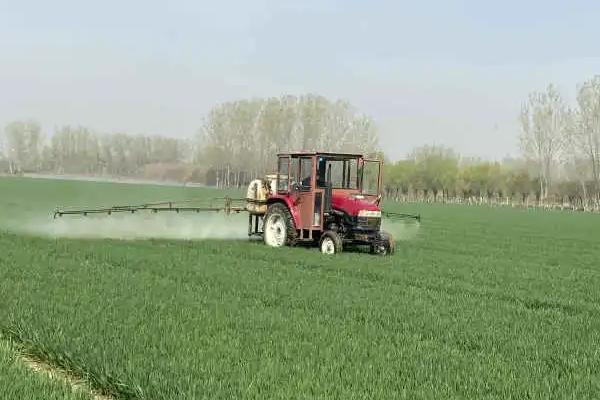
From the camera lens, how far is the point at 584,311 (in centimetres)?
953

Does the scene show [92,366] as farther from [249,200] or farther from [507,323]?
[249,200]

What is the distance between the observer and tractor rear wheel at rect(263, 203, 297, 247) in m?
16.3

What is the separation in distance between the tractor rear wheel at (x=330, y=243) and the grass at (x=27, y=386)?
391 inches

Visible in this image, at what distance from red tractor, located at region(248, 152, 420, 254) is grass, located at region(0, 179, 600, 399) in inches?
58.0

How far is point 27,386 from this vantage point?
512 centimetres

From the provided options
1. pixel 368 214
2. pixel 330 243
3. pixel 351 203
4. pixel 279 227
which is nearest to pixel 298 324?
pixel 330 243

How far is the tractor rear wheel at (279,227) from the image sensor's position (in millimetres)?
16266

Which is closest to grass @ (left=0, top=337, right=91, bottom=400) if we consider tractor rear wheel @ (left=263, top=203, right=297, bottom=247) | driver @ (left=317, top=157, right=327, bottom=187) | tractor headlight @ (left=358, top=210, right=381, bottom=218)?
tractor headlight @ (left=358, top=210, right=381, bottom=218)

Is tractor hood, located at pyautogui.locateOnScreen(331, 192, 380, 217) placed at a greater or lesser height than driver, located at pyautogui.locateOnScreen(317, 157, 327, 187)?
lesser

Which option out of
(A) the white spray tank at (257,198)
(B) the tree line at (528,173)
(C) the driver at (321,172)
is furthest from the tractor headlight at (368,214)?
(B) the tree line at (528,173)

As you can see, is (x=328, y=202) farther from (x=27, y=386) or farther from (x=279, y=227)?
(x=27, y=386)

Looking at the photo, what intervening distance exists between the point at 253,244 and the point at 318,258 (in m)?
3.17

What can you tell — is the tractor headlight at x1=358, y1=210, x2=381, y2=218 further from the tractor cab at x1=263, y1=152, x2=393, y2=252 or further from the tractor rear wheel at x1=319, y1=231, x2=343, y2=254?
the tractor rear wheel at x1=319, y1=231, x2=343, y2=254

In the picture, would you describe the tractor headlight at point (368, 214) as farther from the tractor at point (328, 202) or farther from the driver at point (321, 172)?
the driver at point (321, 172)
